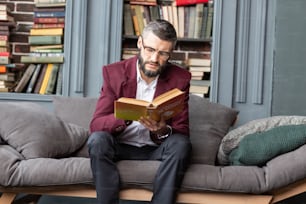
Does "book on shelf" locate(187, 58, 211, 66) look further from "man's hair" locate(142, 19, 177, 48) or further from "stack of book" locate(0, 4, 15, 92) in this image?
"stack of book" locate(0, 4, 15, 92)

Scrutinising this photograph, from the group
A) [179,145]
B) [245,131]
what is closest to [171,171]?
[179,145]

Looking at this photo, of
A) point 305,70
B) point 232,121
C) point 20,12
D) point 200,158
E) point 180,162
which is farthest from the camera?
point 20,12

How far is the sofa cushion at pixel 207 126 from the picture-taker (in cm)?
270

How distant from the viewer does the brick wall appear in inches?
138

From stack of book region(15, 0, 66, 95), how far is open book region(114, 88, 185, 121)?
149 cm

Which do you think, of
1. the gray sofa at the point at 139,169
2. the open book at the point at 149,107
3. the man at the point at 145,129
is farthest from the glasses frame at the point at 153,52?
the gray sofa at the point at 139,169

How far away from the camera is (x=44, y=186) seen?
2285 mm

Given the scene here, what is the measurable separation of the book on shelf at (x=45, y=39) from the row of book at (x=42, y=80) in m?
0.16

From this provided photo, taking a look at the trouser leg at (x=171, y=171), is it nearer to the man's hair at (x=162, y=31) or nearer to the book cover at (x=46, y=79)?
the man's hair at (x=162, y=31)

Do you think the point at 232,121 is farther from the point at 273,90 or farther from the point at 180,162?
the point at 180,162

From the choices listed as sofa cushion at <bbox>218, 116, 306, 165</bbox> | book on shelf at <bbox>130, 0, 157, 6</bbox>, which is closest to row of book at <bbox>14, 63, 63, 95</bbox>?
book on shelf at <bbox>130, 0, 157, 6</bbox>

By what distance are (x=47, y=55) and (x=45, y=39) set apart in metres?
0.12

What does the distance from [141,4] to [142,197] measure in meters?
1.65

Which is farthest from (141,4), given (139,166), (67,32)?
(139,166)
